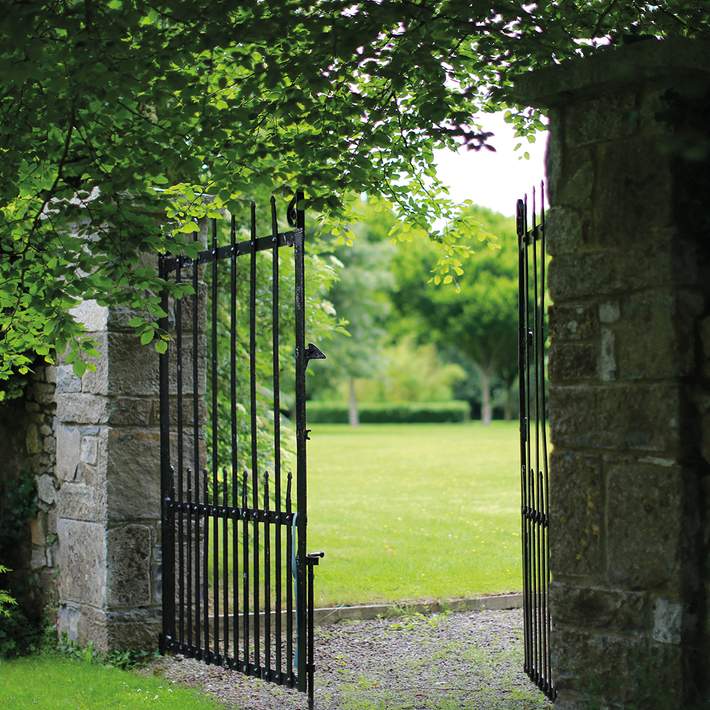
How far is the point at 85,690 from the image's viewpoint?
6164mm

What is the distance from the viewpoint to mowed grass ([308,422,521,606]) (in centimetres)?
952

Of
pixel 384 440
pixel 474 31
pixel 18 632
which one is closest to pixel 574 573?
pixel 474 31

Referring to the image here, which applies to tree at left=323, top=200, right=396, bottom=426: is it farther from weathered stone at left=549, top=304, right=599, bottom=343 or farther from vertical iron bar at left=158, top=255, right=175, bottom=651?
weathered stone at left=549, top=304, right=599, bottom=343

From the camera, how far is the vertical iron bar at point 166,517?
6742mm

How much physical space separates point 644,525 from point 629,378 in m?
0.55

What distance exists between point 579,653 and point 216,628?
8.54ft

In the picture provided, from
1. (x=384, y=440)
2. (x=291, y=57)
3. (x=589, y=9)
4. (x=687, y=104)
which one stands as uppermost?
(x=589, y=9)

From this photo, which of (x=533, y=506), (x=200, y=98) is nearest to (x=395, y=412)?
(x=533, y=506)

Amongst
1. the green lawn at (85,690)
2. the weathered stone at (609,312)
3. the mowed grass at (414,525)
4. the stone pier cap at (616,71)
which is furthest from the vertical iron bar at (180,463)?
the weathered stone at (609,312)

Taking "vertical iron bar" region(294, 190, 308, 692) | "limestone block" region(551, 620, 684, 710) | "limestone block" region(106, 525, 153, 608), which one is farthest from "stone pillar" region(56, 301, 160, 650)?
"limestone block" region(551, 620, 684, 710)

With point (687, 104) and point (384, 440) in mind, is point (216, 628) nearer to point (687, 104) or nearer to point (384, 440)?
point (687, 104)

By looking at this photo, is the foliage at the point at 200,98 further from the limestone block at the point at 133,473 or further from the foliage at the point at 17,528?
the foliage at the point at 17,528

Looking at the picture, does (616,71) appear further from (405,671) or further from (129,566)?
(129,566)

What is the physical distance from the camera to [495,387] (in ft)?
189
